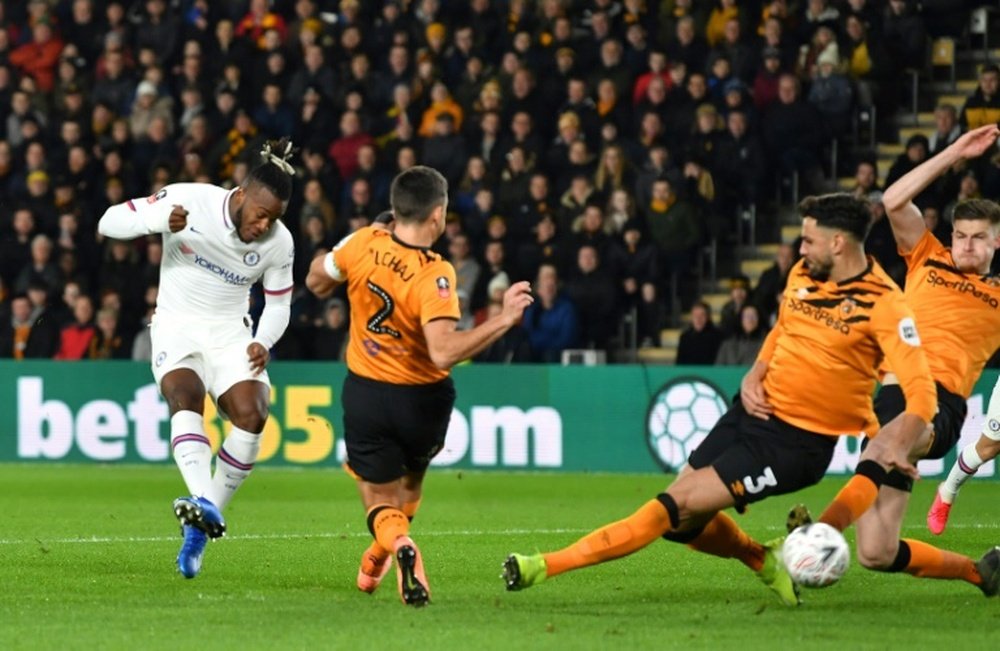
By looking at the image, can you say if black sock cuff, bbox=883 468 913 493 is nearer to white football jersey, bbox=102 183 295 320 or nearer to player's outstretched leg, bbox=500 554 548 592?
player's outstretched leg, bbox=500 554 548 592

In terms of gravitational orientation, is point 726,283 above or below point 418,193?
Answer: below

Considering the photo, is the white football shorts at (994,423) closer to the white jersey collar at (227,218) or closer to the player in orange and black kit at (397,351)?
the player in orange and black kit at (397,351)

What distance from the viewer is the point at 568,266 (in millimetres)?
19875

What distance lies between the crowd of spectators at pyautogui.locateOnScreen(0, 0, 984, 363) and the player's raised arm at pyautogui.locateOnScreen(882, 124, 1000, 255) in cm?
847

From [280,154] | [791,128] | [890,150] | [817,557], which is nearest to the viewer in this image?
[817,557]

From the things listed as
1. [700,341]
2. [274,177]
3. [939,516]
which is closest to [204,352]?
[274,177]

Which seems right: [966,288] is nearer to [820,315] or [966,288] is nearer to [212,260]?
[820,315]

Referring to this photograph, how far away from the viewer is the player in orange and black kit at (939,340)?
873 centimetres

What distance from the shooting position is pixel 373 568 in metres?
9.14

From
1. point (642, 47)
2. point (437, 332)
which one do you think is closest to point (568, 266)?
point (642, 47)

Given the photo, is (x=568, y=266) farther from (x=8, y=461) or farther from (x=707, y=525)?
(x=707, y=525)

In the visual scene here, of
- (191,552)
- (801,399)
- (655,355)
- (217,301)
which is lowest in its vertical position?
(655,355)

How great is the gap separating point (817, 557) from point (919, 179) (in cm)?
223

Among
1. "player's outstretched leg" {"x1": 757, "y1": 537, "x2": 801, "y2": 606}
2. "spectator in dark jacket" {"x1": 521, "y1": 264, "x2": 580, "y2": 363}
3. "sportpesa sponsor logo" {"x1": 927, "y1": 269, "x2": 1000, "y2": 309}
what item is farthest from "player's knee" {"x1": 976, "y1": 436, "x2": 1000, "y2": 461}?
"spectator in dark jacket" {"x1": 521, "y1": 264, "x2": 580, "y2": 363}
